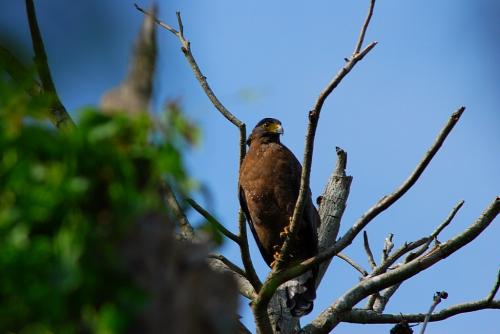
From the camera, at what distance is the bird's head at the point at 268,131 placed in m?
6.40

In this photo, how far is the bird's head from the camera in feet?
21.0

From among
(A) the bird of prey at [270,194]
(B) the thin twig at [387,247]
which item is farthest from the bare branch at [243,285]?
(A) the bird of prey at [270,194]

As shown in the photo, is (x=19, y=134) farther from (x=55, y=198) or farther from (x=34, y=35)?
(x=34, y=35)

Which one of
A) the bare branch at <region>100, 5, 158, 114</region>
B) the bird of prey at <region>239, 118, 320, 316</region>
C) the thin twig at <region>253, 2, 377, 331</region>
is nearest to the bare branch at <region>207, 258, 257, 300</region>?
the thin twig at <region>253, 2, 377, 331</region>

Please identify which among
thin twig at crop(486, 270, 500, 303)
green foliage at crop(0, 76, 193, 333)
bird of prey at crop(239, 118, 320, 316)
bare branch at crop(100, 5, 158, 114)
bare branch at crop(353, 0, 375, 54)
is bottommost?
green foliage at crop(0, 76, 193, 333)

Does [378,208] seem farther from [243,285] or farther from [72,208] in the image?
[72,208]

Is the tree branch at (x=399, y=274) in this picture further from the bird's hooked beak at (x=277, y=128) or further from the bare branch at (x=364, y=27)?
the bird's hooked beak at (x=277, y=128)

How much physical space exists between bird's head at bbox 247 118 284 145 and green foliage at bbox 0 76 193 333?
456 centimetres

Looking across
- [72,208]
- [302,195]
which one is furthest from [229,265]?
[72,208]

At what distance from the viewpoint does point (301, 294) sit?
5090mm

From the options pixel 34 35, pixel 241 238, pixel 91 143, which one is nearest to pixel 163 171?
pixel 91 143

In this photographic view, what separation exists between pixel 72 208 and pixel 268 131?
478 cm

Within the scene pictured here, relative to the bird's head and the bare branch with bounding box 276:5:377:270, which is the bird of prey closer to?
the bird's head

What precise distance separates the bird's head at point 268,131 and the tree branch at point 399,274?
2.22 metres
